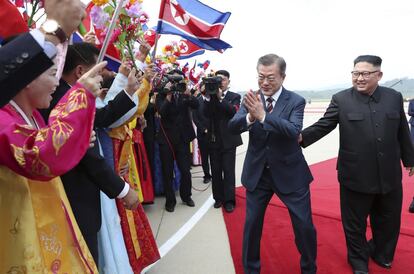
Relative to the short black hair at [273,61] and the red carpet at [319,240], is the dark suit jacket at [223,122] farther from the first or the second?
the short black hair at [273,61]

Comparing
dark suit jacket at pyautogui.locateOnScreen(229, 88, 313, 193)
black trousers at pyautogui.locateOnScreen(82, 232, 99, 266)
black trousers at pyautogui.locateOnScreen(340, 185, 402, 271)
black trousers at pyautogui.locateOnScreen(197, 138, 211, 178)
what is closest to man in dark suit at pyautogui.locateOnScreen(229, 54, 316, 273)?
dark suit jacket at pyautogui.locateOnScreen(229, 88, 313, 193)

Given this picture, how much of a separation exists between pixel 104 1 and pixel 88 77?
138cm

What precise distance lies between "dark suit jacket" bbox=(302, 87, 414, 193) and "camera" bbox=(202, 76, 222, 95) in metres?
1.43

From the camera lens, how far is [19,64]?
3.07 ft

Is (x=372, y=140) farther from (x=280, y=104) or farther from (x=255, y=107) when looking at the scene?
(x=255, y=107)

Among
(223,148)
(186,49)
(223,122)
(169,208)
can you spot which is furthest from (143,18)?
(186,49)

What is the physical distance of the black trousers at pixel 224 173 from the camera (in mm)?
4543

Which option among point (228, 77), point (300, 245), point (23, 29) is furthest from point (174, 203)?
point (23, 29)

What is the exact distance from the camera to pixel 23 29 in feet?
5.12

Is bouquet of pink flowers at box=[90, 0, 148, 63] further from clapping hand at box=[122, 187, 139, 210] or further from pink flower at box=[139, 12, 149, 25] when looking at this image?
clapping hand at box=[122, 187, 139, 210]

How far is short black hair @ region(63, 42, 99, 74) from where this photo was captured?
71.1 inches

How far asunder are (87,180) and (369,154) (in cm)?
210

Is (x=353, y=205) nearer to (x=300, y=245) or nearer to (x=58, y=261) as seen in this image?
(x=300, y=245)

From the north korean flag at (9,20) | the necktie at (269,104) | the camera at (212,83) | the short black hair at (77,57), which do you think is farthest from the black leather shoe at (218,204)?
the north korean flag at (9,20)
